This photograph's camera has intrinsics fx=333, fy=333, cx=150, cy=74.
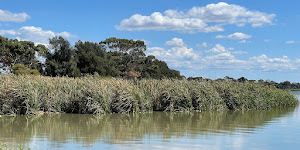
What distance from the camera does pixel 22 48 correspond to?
4397 cm

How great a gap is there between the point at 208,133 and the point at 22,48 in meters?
38.5

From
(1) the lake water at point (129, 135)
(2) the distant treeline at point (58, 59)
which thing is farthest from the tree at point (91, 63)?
(1) the lake water at point (129, 135)

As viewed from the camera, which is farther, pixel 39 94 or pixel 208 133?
pixel 39 94

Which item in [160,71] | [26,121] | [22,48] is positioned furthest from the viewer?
[160,71]

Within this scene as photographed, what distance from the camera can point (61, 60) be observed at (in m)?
43.8

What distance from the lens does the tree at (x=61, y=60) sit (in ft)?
140

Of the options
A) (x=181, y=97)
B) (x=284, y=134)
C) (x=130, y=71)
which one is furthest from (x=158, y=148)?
(x=130, y=71)

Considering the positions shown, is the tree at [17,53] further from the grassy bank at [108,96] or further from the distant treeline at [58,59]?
the grassy bank at [108,96]

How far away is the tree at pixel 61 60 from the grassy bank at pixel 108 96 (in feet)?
81.2

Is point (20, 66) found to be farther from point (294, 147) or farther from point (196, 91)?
point (294, 147)

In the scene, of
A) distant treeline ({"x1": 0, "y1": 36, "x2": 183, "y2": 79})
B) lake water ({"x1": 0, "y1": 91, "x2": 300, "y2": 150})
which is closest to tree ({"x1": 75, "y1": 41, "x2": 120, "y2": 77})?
distant treeline ({"x1": 0, "y1": 36, "x2": 183, "y2": 79})

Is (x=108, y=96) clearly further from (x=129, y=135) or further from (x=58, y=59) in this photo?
(x=58, y=59)

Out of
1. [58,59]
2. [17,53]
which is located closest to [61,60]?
[58,59]

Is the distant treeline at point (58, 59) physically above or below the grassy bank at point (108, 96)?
above
